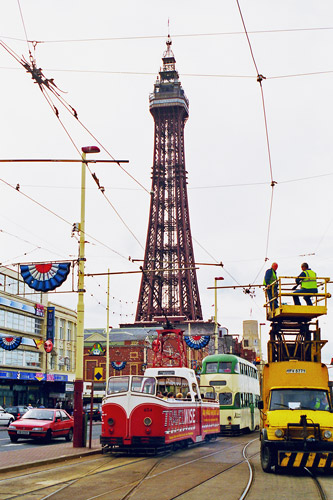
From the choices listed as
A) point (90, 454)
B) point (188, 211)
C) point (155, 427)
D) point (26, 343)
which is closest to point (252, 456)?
point (155, 427)

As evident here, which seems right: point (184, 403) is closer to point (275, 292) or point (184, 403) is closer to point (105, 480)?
point (275, 292)

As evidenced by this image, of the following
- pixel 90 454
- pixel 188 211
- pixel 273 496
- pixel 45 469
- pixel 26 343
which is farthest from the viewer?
pixel 188 211

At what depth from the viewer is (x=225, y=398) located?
1296 inches

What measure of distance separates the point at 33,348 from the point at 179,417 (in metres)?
38.9

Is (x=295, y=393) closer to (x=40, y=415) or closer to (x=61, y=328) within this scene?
(x=40, y=415)

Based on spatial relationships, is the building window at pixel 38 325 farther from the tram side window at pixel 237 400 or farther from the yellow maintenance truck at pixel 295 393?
the yellow maintenance truck at pixel 295 393

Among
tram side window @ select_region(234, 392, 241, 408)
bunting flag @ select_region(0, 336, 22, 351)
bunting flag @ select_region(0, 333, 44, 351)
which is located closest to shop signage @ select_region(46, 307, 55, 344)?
bunting flag @ select_region(0, 333, 44, 351)

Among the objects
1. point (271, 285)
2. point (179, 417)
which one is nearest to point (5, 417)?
point (179, 417)

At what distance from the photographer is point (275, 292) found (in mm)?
18797

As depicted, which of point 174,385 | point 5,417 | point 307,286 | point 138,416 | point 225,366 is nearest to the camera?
point 307,286

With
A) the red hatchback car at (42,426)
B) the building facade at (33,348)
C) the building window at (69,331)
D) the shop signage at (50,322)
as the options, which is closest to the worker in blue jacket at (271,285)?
the red hatchback car at (42,426)

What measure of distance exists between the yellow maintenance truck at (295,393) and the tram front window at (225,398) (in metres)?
14.1

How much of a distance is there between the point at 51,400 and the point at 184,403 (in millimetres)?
44015

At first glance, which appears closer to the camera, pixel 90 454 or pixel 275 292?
pixel 275 292
